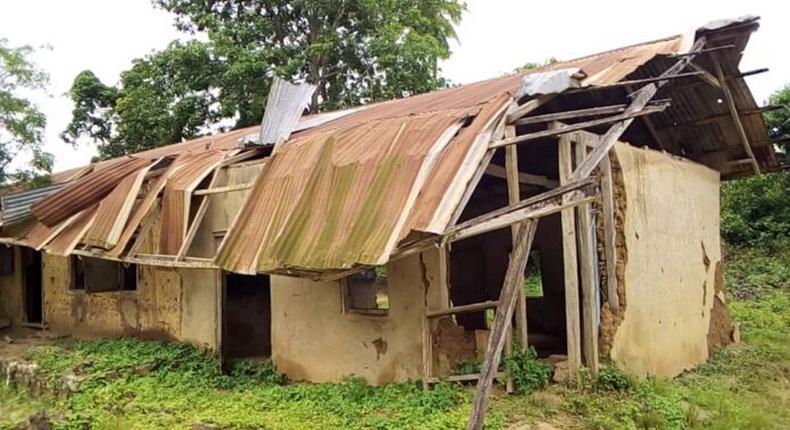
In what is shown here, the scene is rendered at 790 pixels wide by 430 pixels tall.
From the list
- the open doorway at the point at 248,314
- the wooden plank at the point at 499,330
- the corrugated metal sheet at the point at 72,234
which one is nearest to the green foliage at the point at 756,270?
the open doorway at the point at 248,314

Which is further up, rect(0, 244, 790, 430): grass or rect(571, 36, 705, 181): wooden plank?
rect(571, 36, 705, 181): wooden plank

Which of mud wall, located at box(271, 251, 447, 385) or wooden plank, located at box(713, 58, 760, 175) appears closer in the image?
mud wall, located at box(271, 251, 447, 385)

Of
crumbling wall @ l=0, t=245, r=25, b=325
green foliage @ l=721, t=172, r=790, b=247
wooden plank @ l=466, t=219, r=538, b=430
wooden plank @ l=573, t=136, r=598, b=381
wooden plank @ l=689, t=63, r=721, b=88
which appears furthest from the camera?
green foliage @ l=721, t=172, r=790, b=247

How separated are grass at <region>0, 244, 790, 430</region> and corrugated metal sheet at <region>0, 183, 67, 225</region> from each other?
2363 millimetres

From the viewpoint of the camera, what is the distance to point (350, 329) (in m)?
8.19

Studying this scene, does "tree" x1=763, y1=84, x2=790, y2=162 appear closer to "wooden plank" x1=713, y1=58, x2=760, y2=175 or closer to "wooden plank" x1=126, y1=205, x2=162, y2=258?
"wooden plank" x1=713, y1=58, x2=760, y2=175

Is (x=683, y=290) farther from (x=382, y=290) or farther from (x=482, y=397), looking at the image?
(x=382, y=290)

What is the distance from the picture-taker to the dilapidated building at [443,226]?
6.16 meters

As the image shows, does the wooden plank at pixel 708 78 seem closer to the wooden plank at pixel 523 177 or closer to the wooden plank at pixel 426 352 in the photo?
the wooden plank at pixel 523 177

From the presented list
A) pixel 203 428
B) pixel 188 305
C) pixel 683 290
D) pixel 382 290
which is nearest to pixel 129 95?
pixel 382 290

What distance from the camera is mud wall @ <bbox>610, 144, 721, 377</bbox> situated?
770 centimetres

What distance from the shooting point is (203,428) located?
6.89m

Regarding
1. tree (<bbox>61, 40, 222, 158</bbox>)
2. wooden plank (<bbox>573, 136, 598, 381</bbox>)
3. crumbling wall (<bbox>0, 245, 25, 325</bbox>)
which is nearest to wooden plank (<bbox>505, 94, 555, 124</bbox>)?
wooden plank (<bbox>573, 136, 598, 381</bbox>)

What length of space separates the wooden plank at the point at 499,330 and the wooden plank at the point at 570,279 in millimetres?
1714
